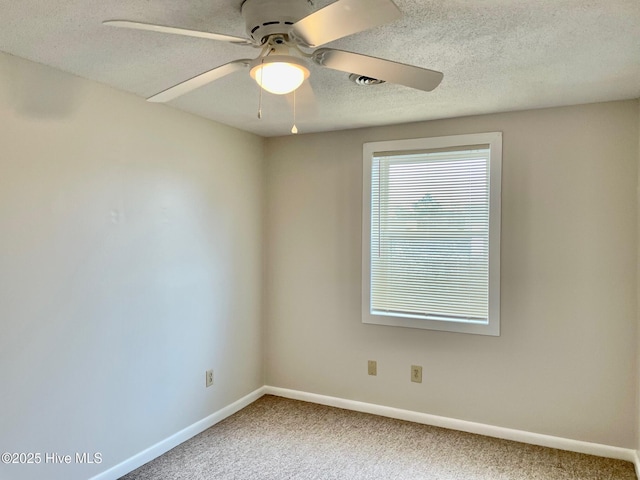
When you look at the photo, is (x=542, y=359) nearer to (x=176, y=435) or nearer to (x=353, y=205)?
(x=353, y=205)

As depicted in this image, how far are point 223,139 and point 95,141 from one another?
1097 mm

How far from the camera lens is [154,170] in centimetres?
274

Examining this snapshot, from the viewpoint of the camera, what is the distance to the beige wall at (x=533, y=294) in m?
2.67

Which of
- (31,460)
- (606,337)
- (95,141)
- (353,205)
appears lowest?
(31,460)

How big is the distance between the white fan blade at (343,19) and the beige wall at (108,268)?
1.60 metres

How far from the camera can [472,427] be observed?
3.05 metres

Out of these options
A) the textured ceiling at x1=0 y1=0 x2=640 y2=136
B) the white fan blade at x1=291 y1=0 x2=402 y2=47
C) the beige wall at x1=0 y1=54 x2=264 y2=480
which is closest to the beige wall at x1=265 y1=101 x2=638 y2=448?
the textured ceiling at x1=0 y1=0 x2=640 y2=136

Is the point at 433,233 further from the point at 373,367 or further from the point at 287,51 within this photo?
the point at 287,51

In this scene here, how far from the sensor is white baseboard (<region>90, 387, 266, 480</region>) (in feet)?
8.08

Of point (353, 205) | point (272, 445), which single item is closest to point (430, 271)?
point (353, 205)

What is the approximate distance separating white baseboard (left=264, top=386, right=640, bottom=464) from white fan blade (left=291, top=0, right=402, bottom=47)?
2.86 metres

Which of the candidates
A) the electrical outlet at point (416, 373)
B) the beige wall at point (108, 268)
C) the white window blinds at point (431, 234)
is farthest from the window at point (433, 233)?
the beige wall at point (108, 268)

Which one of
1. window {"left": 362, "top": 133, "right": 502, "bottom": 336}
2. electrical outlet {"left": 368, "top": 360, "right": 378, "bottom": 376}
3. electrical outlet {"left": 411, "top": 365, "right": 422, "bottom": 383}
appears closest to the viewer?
window {"left": 362, "top": 133, "right": 502, "bottom": 336}

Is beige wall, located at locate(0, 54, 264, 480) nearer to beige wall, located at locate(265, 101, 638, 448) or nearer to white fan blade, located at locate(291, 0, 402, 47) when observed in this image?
beige wall, located at locate(265, 101, 638, 448)
